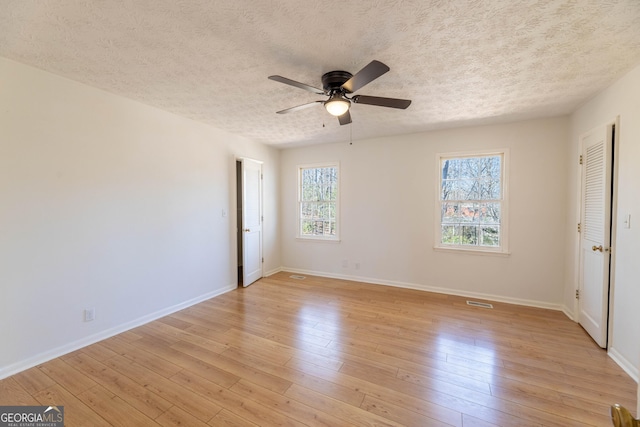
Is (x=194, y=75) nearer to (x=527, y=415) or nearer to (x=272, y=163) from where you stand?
(x=272, y=163)

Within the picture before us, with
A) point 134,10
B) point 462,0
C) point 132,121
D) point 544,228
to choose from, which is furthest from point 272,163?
point 544,228

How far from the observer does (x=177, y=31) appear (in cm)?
175

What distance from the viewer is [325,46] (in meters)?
1.89

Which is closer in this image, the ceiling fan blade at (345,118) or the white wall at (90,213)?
the white wall at (90,213)

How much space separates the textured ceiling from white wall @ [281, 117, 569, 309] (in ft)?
2.70

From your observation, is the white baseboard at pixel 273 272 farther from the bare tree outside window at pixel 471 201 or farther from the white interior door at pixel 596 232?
the white interior door at pixel 596 232

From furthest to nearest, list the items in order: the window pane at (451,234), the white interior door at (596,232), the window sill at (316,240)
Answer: the window sill at (316,240), the window pane at (451,234), the white interior door at (596,232)

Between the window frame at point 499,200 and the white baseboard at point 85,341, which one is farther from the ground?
the window frame at point 499,200

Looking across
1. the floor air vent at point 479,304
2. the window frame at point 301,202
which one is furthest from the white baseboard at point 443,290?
the window frame at point 301,202

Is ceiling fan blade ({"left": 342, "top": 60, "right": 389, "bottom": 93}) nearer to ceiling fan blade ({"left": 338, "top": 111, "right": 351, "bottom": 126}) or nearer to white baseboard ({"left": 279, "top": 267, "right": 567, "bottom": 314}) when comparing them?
ceiling fan blade ({"left": 338, "top": 111, "right": 351, "bottom": 126})

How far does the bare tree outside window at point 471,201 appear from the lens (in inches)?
149

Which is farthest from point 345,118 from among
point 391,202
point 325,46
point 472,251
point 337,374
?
point 472,251

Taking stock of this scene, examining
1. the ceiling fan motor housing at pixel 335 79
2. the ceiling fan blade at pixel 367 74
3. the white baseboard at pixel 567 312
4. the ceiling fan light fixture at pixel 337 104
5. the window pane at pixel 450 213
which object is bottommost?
the white baseboard at pixel 567 312

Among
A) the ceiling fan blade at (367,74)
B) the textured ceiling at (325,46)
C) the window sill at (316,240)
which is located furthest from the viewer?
the window sill at (316,240)
